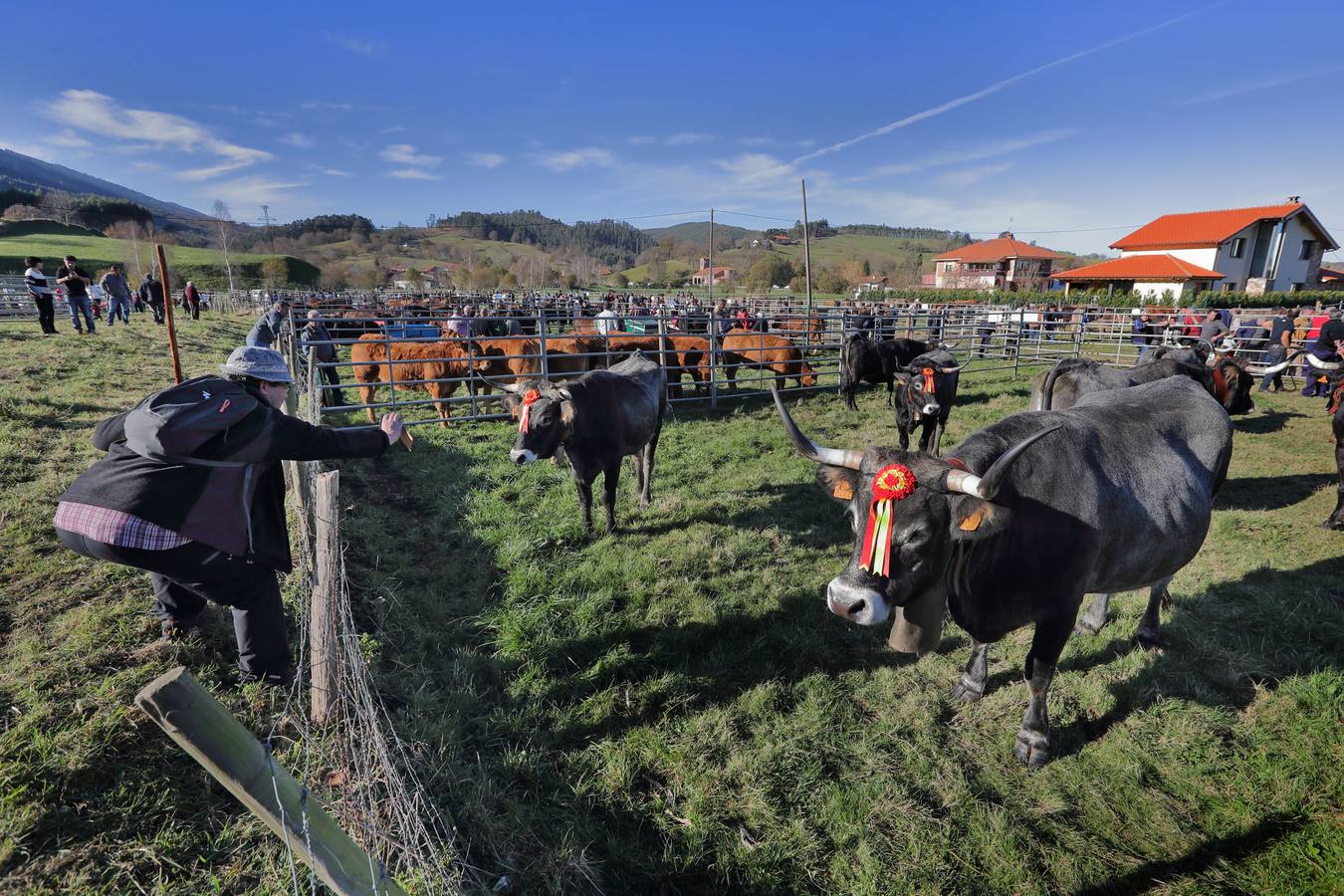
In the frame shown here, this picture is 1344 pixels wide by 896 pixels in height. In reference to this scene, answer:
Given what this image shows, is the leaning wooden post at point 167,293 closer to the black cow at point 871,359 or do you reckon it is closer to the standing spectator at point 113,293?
the black cow at point 871,359

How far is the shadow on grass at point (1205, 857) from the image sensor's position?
8.39 ft

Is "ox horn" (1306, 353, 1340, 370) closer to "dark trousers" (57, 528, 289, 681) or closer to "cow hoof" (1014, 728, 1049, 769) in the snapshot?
"cow hoof" (1014, 728, 1049, 769)

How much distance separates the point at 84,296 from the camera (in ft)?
48.8

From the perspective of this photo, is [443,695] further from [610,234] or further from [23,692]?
[610,234]

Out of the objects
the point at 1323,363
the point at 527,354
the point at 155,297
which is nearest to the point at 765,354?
the point at 527,354

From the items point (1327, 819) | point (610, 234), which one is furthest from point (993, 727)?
point (610, 234)

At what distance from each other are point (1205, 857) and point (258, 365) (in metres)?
5.24

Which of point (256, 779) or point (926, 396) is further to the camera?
point (926, 396)

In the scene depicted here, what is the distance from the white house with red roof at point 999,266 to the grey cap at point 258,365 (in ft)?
220

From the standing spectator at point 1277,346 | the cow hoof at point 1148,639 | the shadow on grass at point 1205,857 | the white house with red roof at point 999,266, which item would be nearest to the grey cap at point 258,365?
the shadow on grass at point 1205,857

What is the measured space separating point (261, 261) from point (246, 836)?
84305 millimetres

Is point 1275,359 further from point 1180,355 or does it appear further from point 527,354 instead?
point 527,354

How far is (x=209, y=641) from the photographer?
3611mm

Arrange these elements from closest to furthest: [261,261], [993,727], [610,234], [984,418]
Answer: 1. [993,727]
2. [984,418]
3. [261,261]
4. [610,234]
